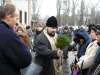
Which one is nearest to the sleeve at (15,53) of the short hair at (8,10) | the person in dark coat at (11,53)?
the person in dark coat at (11,53)

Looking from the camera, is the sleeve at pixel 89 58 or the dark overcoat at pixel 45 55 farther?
the dark overcoat at pixel 45 55

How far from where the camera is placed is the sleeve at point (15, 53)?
4.97 m

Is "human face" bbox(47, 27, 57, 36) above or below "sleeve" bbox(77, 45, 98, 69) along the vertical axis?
above

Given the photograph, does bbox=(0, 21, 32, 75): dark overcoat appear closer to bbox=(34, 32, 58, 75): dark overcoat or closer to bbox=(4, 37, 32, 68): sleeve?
bbox=(4, 37, 32, 68): sleeve

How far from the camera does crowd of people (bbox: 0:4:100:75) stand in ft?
16.4

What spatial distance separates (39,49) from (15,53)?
259 centimetres

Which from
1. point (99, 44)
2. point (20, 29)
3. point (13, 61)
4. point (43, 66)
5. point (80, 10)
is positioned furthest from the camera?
point (80, 10)

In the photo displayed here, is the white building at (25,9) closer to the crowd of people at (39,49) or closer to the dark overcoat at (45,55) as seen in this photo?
the crowd of people at (39,49)

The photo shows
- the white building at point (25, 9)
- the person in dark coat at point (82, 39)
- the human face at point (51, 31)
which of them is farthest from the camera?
the white building at point (25, 9)

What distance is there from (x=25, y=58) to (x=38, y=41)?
2.63 metres

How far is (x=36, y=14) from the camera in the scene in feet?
231

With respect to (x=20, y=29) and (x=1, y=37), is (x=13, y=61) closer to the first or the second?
(x=1, y=37)

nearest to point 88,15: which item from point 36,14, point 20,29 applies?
point 36,14

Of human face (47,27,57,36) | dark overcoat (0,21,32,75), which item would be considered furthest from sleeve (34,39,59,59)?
dark overcoat (0,21,32,75)
